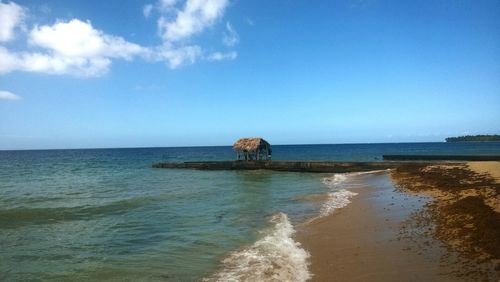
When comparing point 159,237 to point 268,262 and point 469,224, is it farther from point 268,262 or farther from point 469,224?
point 469,224

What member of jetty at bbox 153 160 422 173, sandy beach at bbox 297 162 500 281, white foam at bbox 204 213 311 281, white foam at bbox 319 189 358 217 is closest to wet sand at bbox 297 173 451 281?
sandy beach at bbox 297 162 500 281

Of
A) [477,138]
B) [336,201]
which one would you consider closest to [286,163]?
[336,201]

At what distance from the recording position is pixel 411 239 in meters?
9.52

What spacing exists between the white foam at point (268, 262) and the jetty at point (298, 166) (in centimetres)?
2702

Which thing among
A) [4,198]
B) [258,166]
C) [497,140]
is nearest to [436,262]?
[4,198]

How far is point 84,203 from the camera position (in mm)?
19578

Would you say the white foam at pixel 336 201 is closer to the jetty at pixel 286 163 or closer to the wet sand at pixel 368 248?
the wet sand at pixel 368 248

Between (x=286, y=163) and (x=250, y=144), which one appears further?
(x=250, y=144)

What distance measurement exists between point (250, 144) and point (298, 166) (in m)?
7.72

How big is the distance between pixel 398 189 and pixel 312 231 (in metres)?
10.3

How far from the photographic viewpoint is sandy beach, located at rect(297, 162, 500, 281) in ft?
23.7

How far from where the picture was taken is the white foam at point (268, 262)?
776 cm

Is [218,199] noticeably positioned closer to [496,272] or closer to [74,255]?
[74,255]

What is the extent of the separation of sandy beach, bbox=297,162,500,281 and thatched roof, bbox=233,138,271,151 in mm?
28736
